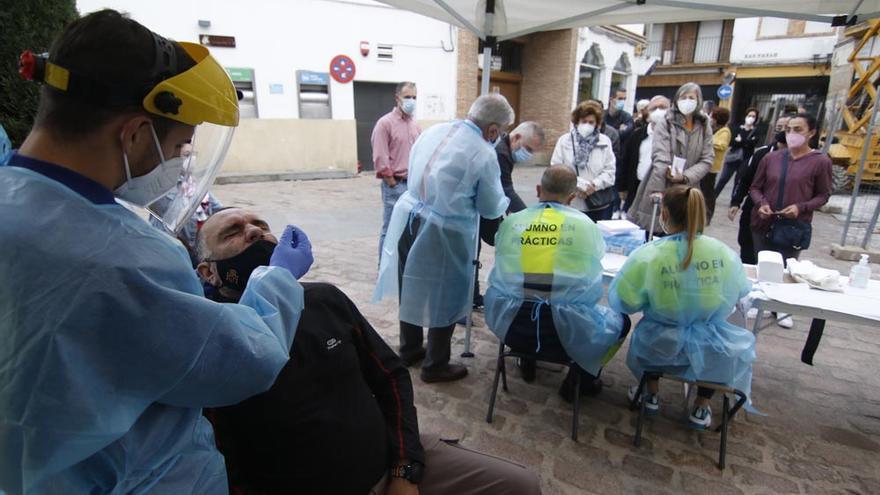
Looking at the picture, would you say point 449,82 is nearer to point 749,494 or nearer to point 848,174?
point 848,174

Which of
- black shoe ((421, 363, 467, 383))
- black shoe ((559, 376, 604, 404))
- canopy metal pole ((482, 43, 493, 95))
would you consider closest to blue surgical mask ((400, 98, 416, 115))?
canopy metal pole ((482, 43, 493, 95))

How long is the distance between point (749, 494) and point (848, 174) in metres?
11.9

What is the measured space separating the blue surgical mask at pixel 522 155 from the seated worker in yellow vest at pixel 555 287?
3.21 feet

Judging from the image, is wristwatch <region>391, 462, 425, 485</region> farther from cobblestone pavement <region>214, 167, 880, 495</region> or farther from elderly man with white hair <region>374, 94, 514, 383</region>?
elderly man with white hair <region>374, 94, 514, 383</region>

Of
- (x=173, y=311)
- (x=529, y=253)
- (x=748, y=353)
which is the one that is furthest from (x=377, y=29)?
(x=173, y=311)

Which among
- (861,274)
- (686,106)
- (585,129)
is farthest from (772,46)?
(861,274)

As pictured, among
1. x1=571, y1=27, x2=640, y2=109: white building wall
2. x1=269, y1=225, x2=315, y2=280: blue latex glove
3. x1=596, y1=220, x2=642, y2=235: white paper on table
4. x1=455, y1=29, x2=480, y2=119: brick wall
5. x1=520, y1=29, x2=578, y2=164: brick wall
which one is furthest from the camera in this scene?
x1=571, y1=27, x2=640, y2=109: white building wall

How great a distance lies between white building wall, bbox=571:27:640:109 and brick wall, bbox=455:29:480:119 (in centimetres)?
374

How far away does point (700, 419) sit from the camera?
264 centimetres

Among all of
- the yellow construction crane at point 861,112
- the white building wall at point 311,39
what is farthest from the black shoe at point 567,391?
the yellow construction crane at point 861,112

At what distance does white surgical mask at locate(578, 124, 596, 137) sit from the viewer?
4227mm

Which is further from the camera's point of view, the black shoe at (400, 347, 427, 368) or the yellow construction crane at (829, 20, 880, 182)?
the yellow construction crane at (829, 20, 880, 182)

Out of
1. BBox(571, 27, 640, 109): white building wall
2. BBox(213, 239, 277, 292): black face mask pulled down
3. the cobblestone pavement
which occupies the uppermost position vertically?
BBox(571, 27, 640, 109): white building wall

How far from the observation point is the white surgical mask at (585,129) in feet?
13.9
